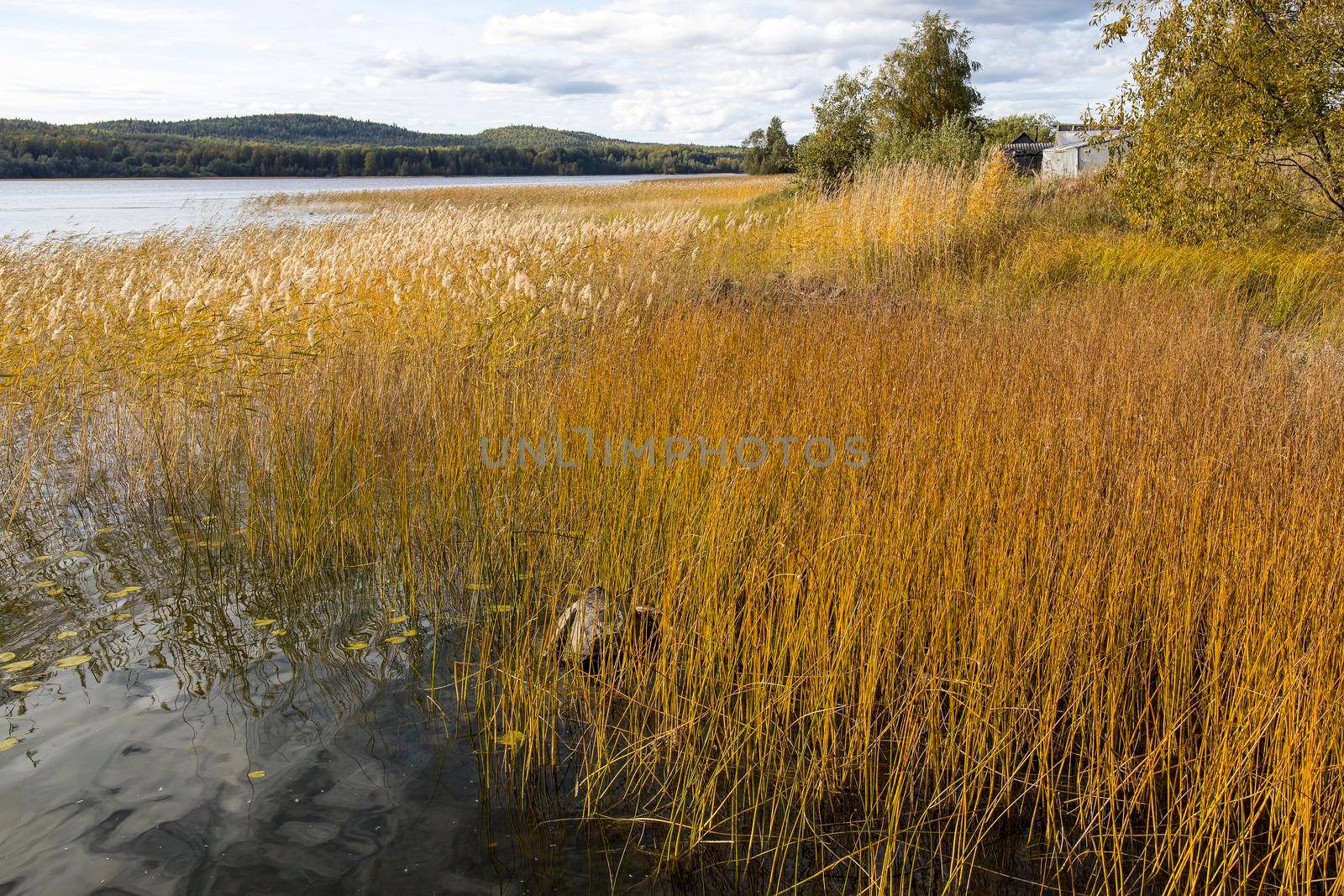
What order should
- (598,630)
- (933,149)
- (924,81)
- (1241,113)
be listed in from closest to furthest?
1. (598,630)
2. (1241,113)
3. (933,149)
4. (924,81)

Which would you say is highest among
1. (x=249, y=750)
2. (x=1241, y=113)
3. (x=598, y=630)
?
(x=1241, y=113)

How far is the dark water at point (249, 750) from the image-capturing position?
7.94ft

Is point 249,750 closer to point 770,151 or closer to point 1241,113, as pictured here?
point 1241,113

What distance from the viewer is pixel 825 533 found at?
2902mm

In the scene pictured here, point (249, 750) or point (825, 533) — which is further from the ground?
point (825, 533)

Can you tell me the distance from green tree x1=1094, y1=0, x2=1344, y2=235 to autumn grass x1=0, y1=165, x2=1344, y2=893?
84.4 inches

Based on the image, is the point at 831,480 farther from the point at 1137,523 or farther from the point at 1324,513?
the point at 1324,513

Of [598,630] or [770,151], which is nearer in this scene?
[598,630]

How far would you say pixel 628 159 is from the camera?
90.7 metres

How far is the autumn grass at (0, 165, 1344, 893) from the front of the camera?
2.38 meters

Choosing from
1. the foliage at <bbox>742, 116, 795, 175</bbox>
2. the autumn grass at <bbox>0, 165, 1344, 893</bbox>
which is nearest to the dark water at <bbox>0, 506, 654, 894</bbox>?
the autumn grass at <bbox>0, 165, 1344, 893</bbox>

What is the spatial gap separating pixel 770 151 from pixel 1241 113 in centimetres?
4192

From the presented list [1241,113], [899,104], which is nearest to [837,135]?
[899,104]

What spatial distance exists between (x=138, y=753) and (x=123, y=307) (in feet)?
15.3
